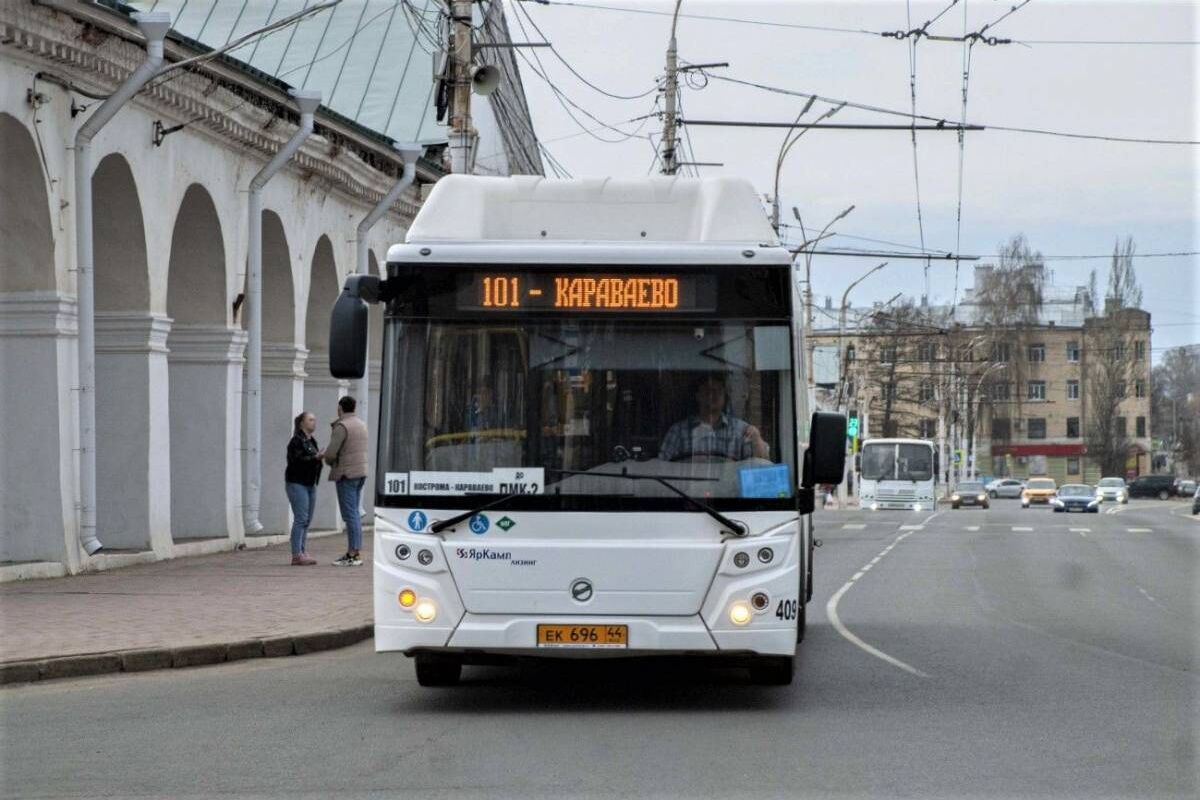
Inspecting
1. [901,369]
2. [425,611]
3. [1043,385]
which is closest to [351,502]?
[425,611]

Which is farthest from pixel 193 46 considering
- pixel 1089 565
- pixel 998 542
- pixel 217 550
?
pixel 998 542

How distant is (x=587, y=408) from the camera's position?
10422mm

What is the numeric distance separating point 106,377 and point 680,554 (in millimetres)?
13470

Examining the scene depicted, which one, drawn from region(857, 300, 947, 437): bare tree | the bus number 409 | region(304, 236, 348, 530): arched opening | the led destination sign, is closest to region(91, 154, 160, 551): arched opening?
region(304, 236, 348, 530): arched opening

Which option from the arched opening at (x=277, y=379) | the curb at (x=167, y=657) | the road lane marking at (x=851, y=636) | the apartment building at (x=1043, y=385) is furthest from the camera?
the apartment building at (x=1043, y=385)

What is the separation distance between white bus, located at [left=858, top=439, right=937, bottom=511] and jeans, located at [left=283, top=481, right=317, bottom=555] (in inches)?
1778

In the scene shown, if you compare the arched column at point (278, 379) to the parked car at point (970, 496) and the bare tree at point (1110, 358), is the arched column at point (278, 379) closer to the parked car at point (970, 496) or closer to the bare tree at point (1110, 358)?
the parked car at point (970, 496)

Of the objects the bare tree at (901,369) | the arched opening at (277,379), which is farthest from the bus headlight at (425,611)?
the bare tree at (901,369)

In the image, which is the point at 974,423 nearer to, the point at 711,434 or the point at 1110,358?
the point at 1110,358

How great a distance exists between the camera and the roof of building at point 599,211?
1089 centimetres

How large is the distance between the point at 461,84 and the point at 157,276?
13.7 ft

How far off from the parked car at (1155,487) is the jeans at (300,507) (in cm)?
9990

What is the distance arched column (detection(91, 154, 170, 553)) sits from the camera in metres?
22.2

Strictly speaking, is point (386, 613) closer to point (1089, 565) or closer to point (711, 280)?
point (711, 280)
